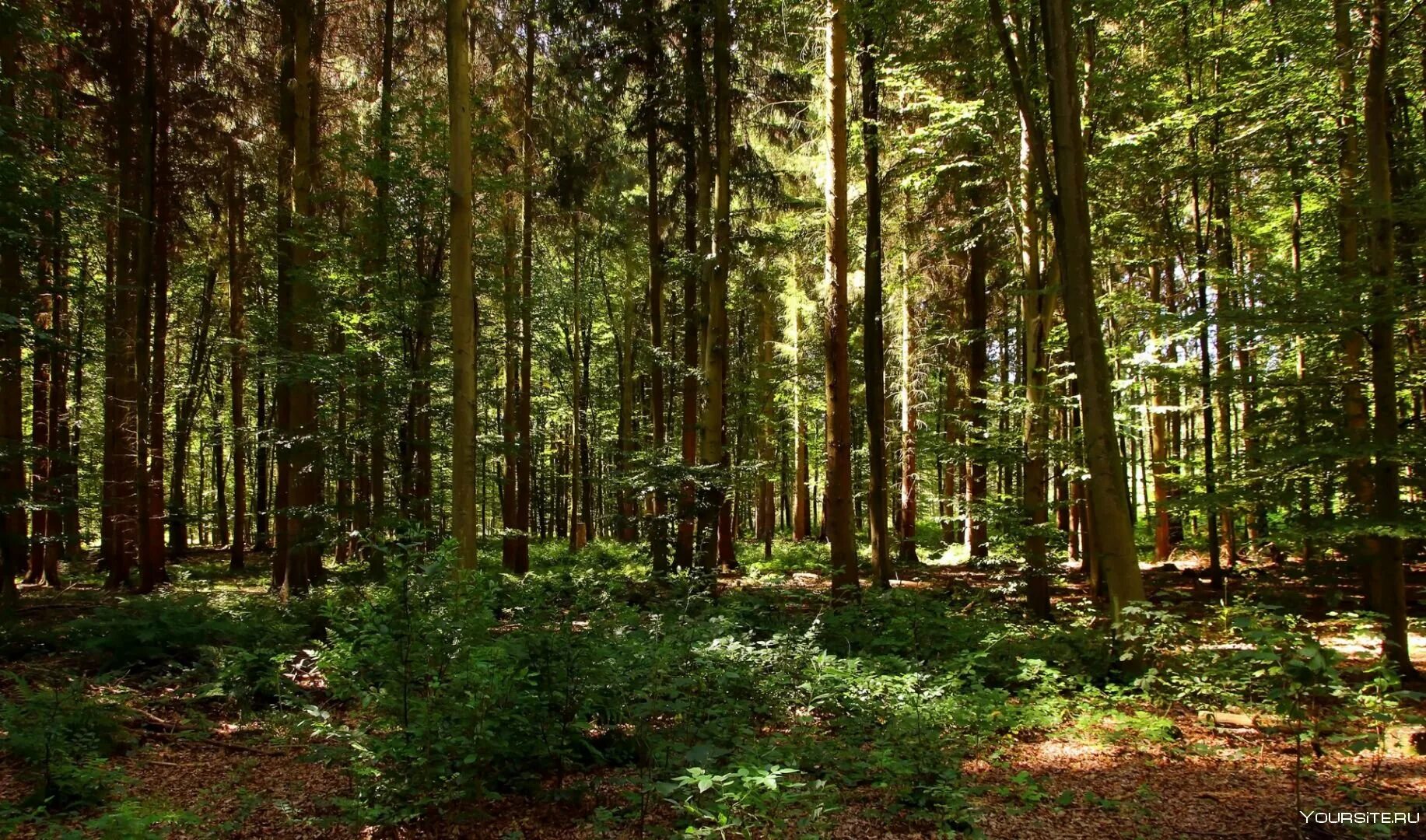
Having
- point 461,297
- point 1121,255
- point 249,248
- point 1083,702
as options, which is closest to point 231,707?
point 461,297

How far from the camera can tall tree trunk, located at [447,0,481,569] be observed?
322 inches

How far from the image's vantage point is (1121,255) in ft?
45.7

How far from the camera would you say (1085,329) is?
7203 millimetres

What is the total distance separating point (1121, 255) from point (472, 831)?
598 inches

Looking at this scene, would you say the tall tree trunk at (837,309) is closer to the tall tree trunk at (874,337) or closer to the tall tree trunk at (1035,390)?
the tall tree trunk at (874,337)

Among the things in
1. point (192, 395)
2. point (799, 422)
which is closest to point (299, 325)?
point (192, 395)

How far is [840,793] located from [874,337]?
8.16 meters

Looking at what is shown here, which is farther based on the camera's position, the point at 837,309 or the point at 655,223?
the point at 655,223

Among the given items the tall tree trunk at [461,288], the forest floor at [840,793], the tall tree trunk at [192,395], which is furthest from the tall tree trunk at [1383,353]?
the tall tree trunk at [192,395]

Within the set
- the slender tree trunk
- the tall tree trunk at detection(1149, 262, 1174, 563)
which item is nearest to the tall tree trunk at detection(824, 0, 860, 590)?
the slender tree trunk

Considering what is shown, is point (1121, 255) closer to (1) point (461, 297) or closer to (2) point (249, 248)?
(1) point (461, 297)

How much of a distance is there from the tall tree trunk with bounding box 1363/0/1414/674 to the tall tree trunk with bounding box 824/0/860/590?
18.1 feet

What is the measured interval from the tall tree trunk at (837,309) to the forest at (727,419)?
3.1 inches

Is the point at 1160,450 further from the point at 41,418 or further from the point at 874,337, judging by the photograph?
the point at 41,418
